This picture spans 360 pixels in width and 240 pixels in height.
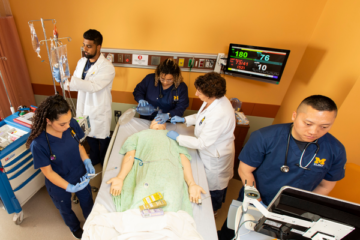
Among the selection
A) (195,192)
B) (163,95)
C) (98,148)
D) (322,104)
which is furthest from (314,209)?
(98,148)

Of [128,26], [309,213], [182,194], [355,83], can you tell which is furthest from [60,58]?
[355,83]

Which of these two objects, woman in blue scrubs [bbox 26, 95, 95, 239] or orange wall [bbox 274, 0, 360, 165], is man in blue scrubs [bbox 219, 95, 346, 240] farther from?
woman in blue scrubs [bbox 26, 95, 95, 239]

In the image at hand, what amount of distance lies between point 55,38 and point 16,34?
1.50 metres

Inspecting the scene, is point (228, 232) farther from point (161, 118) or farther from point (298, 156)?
point (161, 118)

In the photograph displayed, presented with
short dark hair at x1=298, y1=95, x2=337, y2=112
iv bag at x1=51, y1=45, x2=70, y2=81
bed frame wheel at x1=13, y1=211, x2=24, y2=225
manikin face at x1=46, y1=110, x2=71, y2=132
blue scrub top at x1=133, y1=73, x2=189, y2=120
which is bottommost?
bed frame wheel at x1=13, y1=211, x2=24, y2=225

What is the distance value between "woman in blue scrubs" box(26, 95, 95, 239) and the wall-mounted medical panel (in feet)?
4.43

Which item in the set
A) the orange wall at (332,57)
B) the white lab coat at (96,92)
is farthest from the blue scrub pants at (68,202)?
the orange wall at (332,57)

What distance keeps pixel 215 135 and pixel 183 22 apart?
1.51 meters

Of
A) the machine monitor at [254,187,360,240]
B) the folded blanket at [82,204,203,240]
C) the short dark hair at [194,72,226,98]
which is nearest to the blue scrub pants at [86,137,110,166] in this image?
the folded blanket at [82,204,203,240]

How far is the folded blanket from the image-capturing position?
3.80 ft

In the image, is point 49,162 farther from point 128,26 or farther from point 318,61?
point 318,61

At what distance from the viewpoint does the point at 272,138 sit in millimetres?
1235

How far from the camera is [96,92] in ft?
6.72

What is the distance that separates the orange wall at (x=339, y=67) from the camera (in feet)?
5.34
